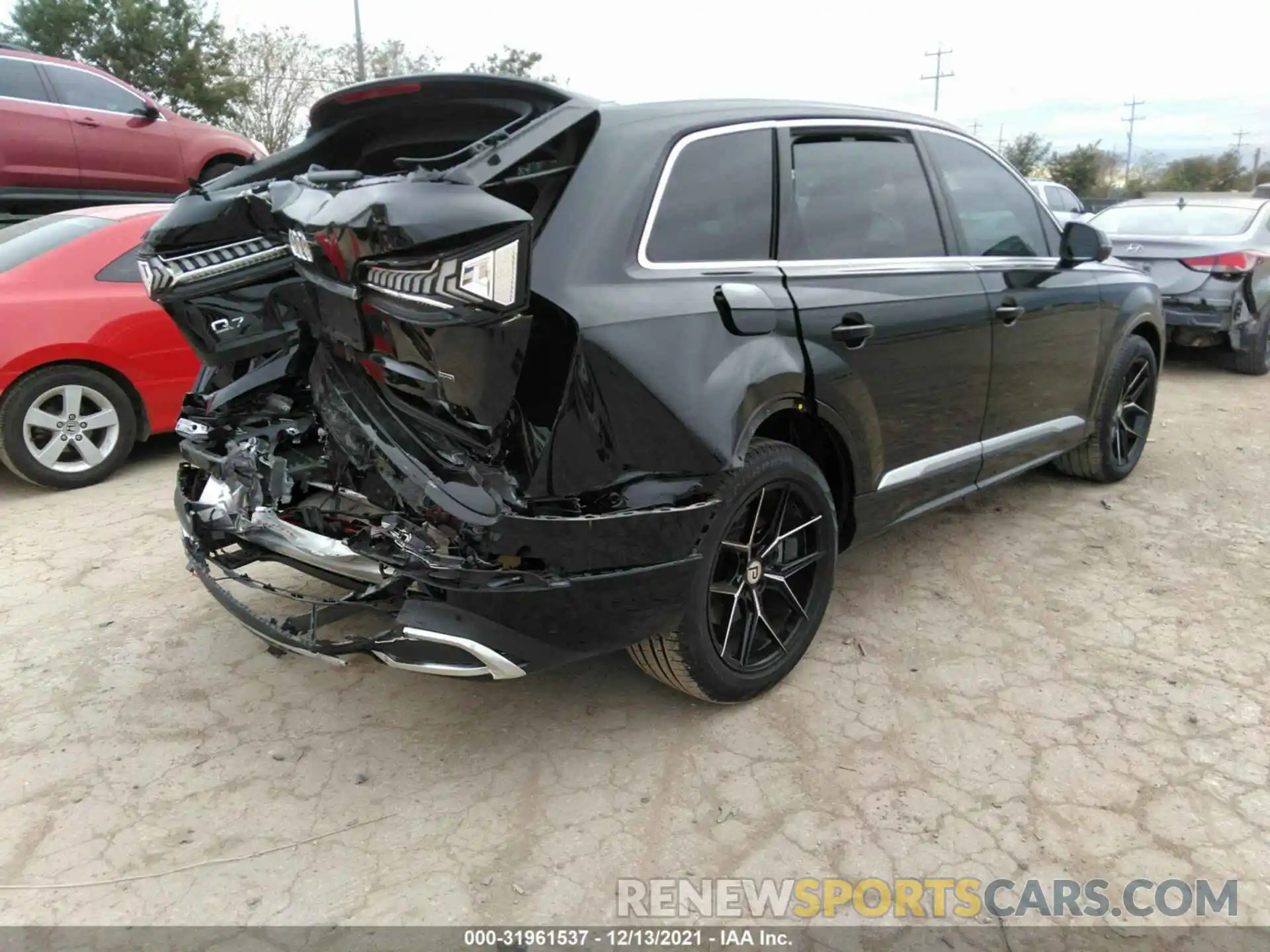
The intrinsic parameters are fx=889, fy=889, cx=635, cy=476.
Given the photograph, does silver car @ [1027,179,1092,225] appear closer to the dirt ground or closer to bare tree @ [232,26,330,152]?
the dirt ground

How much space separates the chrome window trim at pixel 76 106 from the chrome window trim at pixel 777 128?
794 cm

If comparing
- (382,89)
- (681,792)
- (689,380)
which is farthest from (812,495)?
(382,89)

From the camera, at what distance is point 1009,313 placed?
11.9 feet

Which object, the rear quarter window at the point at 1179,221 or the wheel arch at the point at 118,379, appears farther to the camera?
the rear quarter window at the point at 1179,221

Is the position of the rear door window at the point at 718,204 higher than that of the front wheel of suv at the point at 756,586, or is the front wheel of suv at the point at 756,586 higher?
the rear door window at the point at 718,204

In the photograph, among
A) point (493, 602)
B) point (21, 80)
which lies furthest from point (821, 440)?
point (21, 80)

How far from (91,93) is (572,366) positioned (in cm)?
848

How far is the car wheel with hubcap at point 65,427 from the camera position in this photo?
4.70 meters

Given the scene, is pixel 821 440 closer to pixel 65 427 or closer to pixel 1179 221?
pixel 65 427

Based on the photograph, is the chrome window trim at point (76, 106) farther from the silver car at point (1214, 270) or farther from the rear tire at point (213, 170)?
the silver car at point (1214, 270)

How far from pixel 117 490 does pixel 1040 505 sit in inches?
197

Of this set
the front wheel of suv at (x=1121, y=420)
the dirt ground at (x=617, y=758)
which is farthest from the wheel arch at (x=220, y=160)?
the front wheel of suv at (x=1121, y=420)

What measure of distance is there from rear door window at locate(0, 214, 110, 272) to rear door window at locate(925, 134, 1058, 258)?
15.0 ft

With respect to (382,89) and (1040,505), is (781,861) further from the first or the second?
(1040,505)
